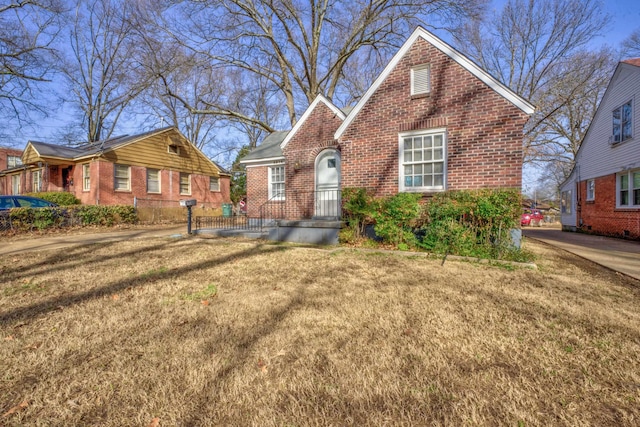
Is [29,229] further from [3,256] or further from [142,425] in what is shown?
[142,425]

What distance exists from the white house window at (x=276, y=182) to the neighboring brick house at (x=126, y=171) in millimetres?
10182

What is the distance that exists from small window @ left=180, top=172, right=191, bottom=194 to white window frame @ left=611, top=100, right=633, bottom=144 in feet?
75.7

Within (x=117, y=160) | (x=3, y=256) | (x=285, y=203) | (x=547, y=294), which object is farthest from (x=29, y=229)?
(x=547, y=294)

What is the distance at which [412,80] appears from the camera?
830 cm

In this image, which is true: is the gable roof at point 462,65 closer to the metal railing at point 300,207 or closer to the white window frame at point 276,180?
the metal railing at point 300,207

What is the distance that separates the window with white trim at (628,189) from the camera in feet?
34.7

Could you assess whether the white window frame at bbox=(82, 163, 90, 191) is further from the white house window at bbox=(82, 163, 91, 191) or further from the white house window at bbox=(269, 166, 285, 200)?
the white house window at bbox=(269, 166, 285, 200)

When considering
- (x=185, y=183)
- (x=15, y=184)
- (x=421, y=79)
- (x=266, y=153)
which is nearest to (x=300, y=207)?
(x=266, y=153)

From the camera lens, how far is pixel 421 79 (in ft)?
27.0

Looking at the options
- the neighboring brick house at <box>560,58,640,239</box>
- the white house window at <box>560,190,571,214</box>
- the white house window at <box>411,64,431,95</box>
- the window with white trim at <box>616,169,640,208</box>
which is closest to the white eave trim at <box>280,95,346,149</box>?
the white house window at <box>411,64,431,95</box>

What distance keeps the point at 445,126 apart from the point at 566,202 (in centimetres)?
1560

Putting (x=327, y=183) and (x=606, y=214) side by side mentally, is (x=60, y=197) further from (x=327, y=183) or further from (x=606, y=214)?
(x=606, y=214)

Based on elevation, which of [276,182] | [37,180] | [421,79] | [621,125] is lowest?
[276,182]

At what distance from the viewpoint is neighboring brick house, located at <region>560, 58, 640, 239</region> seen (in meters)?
10.6
